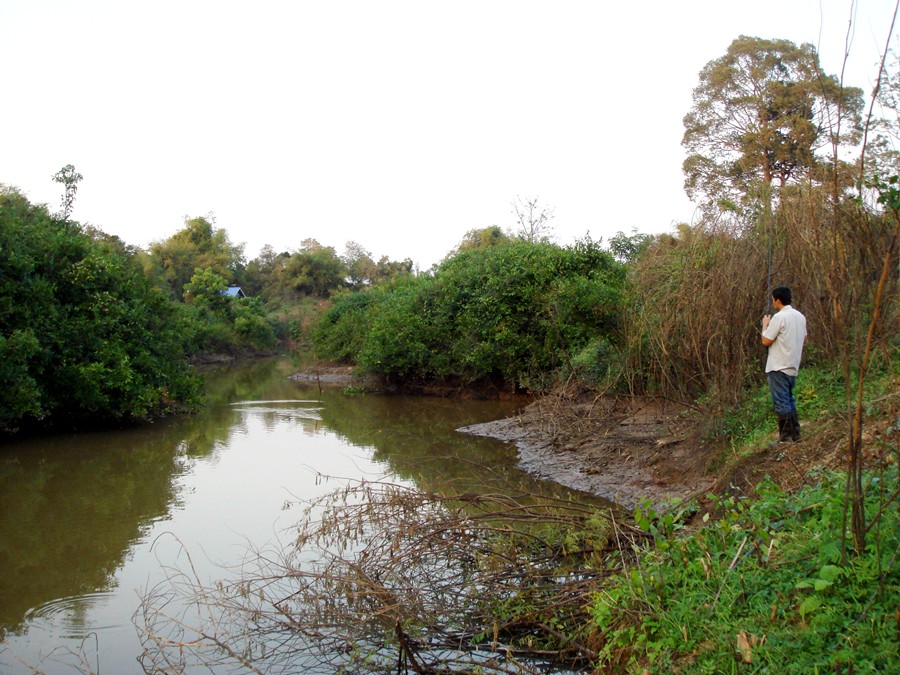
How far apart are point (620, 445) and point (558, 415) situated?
180 cm

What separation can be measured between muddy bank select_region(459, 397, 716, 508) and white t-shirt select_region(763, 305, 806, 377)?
1.71 m

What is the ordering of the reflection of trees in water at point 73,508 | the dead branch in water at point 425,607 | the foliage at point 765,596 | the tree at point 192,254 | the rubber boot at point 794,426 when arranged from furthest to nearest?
the tree at point 192,254 → the reflection of trees in water at point 73,508 → the rubber boot at point 794,426 → the dead branch in water at point 425,607 → the foliage at point 765,596

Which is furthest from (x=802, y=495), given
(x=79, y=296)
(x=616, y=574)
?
(x=79, y=296)

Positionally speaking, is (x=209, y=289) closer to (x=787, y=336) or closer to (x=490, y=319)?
(x=490, y=319)

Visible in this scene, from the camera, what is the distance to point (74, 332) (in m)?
15.3

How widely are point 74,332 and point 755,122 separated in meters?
14.2

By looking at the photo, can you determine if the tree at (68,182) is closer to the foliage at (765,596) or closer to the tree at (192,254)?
the foliage at (765,596)

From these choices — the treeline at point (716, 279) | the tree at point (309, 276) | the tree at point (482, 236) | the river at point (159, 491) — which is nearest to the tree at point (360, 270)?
the tree at point (309, 276)

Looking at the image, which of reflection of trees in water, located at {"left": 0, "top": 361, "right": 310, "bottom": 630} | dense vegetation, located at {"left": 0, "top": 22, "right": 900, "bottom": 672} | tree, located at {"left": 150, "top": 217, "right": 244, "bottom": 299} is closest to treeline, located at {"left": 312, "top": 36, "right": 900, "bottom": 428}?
dense vegetation, located at {"left": 0, "top": 22, "right": 900, "bottom": 672}

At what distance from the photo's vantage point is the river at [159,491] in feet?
20.7

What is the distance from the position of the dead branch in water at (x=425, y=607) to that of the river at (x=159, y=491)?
2.20ft

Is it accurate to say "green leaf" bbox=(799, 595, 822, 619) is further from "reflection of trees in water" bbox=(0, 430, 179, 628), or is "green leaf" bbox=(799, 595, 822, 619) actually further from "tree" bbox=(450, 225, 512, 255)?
"tree" bbox=(450, 225, 512, 255)

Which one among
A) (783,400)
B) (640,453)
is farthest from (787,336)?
(640,453)

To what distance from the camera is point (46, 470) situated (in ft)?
41.2
